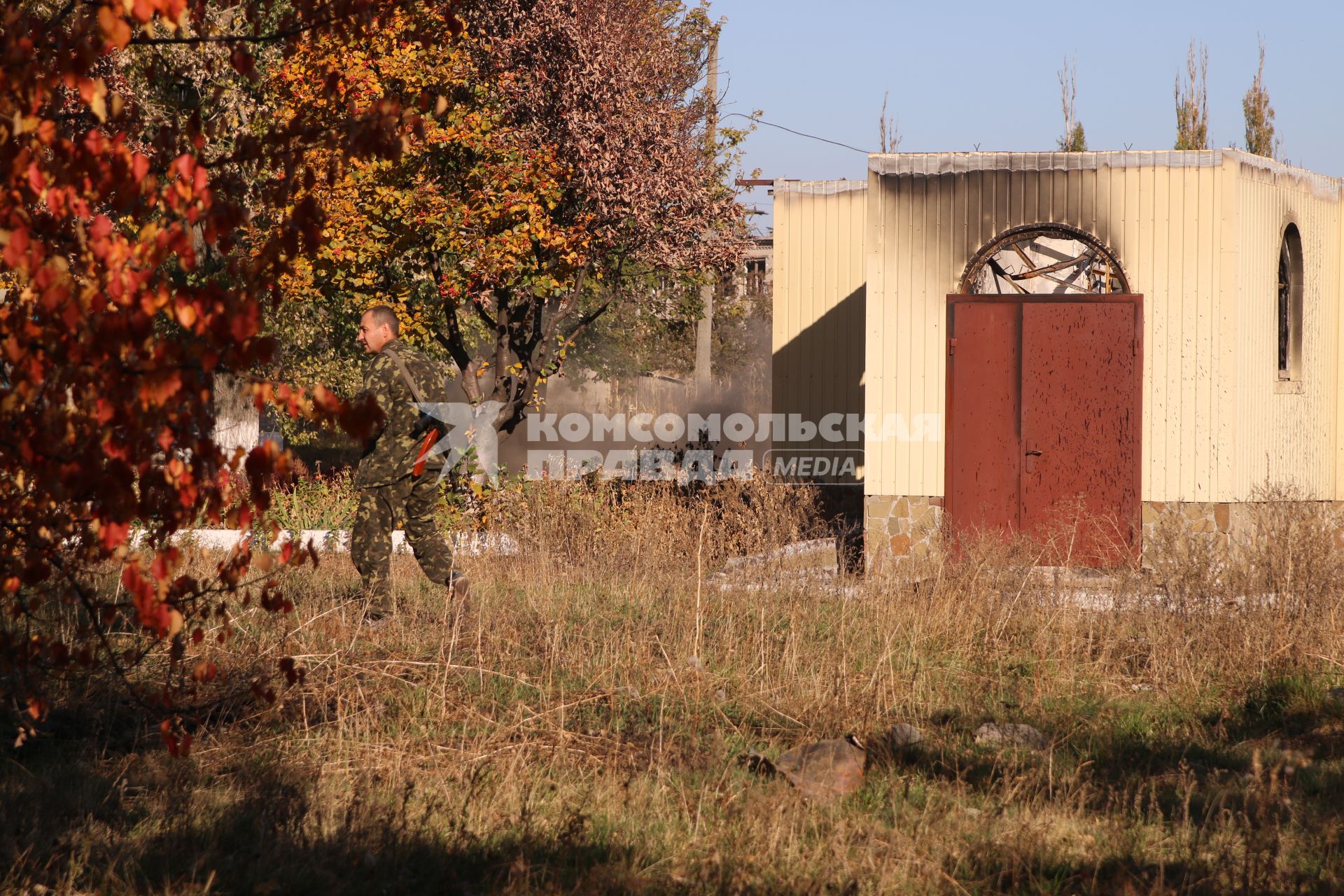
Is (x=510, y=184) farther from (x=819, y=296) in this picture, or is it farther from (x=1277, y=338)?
(x=1277, y=338)

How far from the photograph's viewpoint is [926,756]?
17.9ft

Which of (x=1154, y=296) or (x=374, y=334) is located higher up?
(x=1154, y=296)

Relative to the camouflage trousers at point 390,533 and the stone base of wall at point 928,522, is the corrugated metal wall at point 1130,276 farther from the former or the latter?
the camouflage trousers at point 390,533

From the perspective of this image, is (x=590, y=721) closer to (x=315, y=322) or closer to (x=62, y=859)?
(x=62, y=859)

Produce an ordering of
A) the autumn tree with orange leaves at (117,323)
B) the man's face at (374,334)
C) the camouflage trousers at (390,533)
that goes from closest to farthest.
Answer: the autumn tree with orange leaves at (117,323), the man's face at (374,334), the camouflage trousers at (390,533)

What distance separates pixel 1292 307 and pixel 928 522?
14.6ft

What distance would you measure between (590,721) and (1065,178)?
7.51 m

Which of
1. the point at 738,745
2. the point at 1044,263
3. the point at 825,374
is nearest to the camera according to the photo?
the point at 738,745

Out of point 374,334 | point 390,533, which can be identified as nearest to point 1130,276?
point 374,334

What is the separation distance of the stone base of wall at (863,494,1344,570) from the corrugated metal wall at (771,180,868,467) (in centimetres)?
411

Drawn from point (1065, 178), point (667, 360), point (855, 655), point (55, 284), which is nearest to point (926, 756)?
point (855, 655)

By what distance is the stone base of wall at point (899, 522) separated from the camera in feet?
36.8

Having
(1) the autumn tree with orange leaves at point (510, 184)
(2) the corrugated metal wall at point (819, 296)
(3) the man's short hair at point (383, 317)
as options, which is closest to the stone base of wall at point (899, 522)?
(1) the autumn tree with orange leaves at point (510, 184)

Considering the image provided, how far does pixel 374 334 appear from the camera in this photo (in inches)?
292
